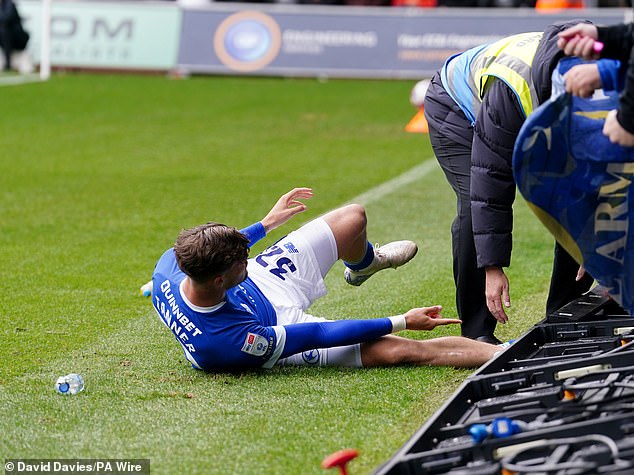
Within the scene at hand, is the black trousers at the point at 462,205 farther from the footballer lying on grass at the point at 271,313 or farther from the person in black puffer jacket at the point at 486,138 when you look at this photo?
the footballer lying on grass at the point at 271,313

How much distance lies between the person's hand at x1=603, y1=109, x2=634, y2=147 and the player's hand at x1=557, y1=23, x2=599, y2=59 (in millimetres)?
241

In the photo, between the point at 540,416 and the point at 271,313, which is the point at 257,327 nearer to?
the point at 271,313

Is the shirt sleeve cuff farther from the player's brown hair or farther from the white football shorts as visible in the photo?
the player's brown hair

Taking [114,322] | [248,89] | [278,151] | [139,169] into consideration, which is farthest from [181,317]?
[248,89]

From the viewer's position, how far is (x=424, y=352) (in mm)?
5625

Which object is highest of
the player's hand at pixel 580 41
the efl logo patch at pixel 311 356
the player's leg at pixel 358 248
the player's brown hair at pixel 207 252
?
the player's hand at pixel 580 41

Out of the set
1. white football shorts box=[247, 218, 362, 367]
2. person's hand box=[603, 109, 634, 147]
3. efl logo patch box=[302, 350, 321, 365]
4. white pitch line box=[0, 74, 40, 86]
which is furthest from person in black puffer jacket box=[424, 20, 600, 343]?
white pitch line box=[0, 74, 40, 86]

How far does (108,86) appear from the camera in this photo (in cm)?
2197

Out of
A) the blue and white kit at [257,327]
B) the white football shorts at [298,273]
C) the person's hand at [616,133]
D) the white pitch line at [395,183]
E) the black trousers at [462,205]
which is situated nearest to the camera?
the person's hand at [616,133]

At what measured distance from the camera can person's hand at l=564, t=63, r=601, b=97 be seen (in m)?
4.35

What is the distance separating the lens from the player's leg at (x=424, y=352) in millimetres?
5594

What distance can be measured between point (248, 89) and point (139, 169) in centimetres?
884

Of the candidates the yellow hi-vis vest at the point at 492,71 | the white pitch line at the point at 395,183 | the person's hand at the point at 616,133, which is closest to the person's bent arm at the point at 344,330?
the yellow hi-vis vest at the point at 492,71

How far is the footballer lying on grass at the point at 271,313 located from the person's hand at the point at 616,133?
139cm
